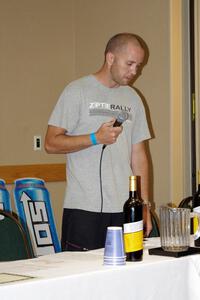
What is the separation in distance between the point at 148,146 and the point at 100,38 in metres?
1.08

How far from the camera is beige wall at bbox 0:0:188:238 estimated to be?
4.82 m

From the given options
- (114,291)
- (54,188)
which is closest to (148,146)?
(54,188)

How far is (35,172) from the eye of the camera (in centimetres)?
514

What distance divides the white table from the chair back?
13.0 inches

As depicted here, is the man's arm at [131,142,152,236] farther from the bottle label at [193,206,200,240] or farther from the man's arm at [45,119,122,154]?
the bottle label at [193,206,200,240]

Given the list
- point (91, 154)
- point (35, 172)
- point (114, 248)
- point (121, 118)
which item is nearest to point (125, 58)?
point (121, 118)

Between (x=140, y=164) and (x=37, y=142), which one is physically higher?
(x=37, y=142)

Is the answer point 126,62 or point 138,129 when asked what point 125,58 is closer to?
point 126,62

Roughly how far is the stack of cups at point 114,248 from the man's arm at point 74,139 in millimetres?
1036

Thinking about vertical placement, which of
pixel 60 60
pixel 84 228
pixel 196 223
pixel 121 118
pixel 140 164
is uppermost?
pixel 60 60

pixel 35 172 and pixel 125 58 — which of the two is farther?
pixel 35 172

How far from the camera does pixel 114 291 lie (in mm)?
1915

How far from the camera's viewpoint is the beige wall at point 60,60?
4824 millimetres

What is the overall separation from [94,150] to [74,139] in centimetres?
17
